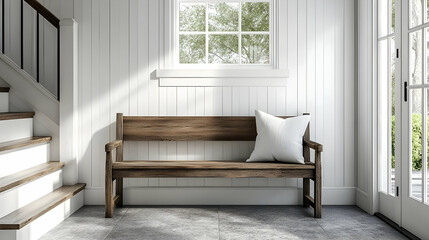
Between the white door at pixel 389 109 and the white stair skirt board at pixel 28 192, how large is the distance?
2.88 metres

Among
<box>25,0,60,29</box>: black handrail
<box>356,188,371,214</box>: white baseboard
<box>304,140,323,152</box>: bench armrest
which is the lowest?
<box>356,188,371,214</box>: white baseboard

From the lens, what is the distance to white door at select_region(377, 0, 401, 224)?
325 cm

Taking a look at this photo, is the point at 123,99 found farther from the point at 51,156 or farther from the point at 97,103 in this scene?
the point at 51,156

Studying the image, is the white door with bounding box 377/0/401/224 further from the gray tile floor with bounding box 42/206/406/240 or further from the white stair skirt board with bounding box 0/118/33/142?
the white stair skirt board with bounding box 0/118/33/142

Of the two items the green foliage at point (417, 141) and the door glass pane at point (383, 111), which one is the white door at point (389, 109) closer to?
the door glass pane at point (383, 111)

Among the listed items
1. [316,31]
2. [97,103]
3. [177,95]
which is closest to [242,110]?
[177,95]

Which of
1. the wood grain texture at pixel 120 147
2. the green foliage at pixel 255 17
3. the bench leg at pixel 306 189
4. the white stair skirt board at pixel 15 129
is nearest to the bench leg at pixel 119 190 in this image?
the wood grain texture at pixel 120 147


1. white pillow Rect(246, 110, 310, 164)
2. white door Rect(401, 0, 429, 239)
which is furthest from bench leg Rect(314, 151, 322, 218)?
white door Rect(401, 0, 429, 239)

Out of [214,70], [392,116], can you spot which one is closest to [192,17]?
[214,70]

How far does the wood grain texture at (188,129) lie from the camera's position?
3.94 meters

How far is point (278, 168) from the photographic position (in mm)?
3477

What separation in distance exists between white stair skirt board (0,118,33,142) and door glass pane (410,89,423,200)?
3.24m

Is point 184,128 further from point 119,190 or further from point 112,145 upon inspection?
point 119,190

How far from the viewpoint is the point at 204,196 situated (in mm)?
4047
